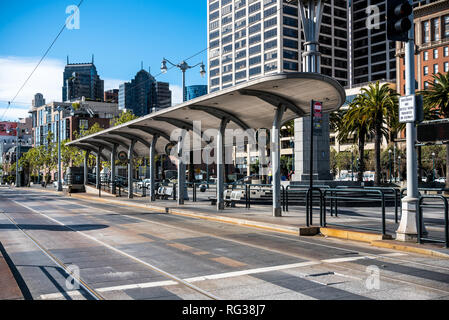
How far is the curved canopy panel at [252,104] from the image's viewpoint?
14195 mm

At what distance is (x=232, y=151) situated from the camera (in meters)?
125

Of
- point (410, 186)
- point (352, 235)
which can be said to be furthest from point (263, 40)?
point (410, 186)

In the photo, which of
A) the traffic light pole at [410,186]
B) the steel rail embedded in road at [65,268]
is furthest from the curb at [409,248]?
the steel rail embedded in road at [65,268]

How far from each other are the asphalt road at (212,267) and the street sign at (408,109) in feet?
10.6

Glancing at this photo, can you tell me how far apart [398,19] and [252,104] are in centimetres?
826

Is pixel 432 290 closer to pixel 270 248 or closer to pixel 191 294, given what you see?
pixel 191 294

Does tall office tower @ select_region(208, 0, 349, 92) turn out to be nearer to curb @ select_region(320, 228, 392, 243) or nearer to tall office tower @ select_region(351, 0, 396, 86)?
tall office tower @ select_region(351, 0, 396, 86)

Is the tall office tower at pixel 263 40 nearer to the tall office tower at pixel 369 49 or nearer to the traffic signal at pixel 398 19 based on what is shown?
the tall office tower at pixel 369 49

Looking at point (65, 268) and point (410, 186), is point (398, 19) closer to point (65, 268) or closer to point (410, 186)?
point (410, 186)

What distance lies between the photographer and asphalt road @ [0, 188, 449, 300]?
6539 mm

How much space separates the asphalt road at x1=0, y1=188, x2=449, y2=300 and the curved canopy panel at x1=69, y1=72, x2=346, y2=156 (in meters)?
4.89

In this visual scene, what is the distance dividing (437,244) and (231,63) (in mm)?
116622

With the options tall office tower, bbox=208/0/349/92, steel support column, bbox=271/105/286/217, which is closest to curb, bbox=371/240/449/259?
steel support column, bbox=271/105/286/217

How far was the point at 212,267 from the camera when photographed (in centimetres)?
834
